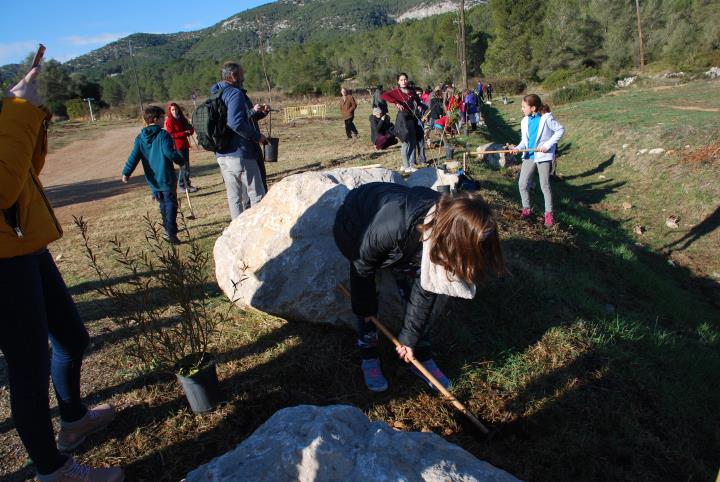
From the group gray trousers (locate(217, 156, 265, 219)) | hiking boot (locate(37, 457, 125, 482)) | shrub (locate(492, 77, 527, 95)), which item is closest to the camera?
hiking boot (locate(37, 457, 125, 482))

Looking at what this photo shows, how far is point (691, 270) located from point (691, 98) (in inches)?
604

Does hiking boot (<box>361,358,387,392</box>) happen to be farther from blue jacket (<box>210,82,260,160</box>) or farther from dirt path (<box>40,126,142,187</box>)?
dirt path (<box>40,126,142,187</box>)

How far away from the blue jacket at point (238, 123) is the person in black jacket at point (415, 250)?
2.57m

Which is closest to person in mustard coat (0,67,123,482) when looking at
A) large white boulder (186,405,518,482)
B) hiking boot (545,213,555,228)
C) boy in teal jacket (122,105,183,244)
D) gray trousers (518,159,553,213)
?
large white boulder (186,405,518,482)

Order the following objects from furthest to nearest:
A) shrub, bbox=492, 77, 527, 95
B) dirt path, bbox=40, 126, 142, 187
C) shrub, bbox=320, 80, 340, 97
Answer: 1. shrub, bbox=320, 80, 340, 97
2. shrub, bbox=492, 77, 527, 95
3. dirt path, bbox=40, 126, 142, 187

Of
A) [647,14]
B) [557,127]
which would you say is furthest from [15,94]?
[647,14]

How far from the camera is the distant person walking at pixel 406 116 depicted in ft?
27.1

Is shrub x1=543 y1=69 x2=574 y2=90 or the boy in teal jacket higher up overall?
shrub x1=543 y1=69 x2=574 y2=90

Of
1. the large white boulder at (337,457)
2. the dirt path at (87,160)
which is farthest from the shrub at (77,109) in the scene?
the large white boulder at (337,457)

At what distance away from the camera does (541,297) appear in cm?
417

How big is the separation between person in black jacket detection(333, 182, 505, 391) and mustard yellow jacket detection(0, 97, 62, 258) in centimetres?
152

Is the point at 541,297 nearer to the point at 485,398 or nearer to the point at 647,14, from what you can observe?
the point at 485,398

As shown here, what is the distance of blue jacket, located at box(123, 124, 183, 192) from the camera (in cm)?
564

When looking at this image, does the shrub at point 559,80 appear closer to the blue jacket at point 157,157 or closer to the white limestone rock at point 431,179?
the white limestone rock at point 431,179
